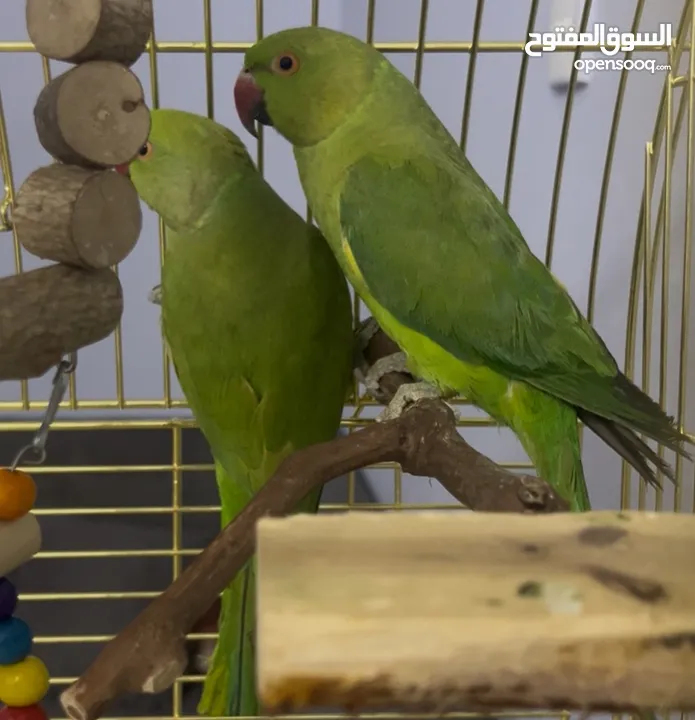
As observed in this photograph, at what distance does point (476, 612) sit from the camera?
0.21m

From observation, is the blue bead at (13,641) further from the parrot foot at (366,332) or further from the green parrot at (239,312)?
the parrot foot at (366,332)

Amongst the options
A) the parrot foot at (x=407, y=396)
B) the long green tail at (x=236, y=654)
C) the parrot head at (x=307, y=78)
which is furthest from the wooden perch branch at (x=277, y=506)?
the parrot head at (x=307, y=78)

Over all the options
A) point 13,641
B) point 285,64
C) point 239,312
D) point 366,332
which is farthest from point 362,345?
point 13,641

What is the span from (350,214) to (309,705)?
1.50 ft

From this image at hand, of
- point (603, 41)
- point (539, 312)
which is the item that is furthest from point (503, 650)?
point (603, 41)

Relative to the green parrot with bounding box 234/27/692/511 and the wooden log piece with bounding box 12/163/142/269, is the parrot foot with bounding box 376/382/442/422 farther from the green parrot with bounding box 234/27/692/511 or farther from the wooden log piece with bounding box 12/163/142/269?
the wooden log piece with bounding box 12/163/142/269

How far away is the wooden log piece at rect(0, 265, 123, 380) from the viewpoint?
44 centimetres

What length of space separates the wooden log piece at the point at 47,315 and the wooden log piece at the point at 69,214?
0.01 meters

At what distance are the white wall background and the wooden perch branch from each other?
378 millimetres

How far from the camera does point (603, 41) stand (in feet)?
2.38

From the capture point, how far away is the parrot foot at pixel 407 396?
0.61 metres

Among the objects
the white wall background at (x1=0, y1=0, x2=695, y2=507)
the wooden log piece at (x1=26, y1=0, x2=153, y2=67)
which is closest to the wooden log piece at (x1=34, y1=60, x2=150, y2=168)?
the wooden log piece at (x1=26, y1=0, x2=153, y2=67)

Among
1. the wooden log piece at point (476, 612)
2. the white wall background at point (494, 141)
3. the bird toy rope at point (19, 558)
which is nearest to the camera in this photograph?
the wooden log piece at point (476, 612)

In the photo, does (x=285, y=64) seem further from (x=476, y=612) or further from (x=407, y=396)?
(x=476, y=612)
